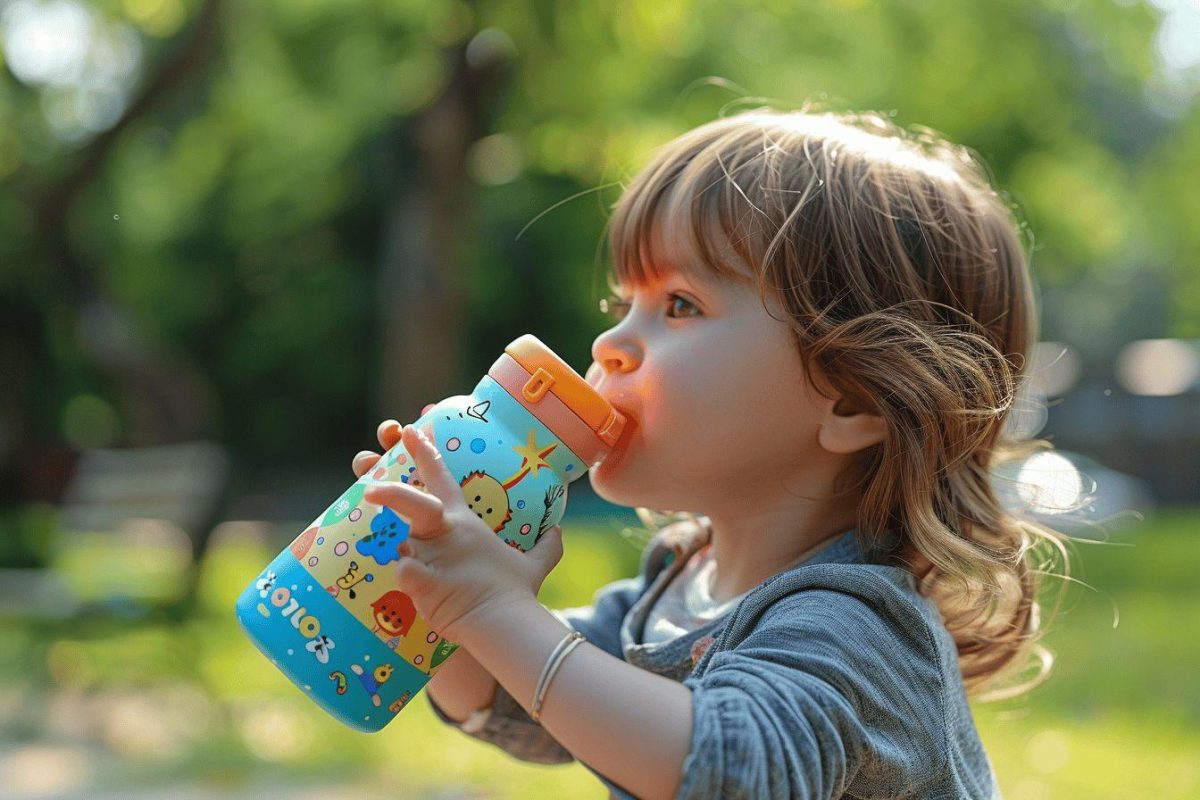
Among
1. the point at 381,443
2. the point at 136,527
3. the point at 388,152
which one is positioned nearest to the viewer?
the point at 381,443

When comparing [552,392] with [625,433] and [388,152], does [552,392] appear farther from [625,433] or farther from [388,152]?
[388,152]

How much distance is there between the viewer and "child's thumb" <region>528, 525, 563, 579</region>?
59.7 inches

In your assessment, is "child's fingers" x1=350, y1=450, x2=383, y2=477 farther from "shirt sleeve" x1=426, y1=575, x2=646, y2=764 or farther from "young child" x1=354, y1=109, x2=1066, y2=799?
"shirt sleeve" x1=426, y1=575, x2=646, y2=764

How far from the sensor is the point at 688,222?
1771 mm

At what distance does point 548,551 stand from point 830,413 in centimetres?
48

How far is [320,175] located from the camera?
46.4ft

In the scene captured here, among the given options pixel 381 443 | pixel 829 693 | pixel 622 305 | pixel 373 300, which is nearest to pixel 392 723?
pixel 622 305

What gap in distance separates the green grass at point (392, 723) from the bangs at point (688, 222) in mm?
1038

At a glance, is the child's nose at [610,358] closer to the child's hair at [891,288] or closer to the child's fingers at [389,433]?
the child's hair at [891,288]

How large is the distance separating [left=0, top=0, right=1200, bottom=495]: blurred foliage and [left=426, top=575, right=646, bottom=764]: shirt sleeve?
411cm

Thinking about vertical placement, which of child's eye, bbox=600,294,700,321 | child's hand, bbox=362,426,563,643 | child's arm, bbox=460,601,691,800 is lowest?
child's arm, bbox=460,601,691,800

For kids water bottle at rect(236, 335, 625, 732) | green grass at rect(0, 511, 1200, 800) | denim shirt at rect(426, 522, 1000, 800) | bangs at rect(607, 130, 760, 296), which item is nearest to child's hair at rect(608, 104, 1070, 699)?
bangs at rect(607, 130, 760, 296)

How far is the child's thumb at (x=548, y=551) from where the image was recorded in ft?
4.97

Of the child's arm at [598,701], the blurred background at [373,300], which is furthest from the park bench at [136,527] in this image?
the child's arm at [598,701]
